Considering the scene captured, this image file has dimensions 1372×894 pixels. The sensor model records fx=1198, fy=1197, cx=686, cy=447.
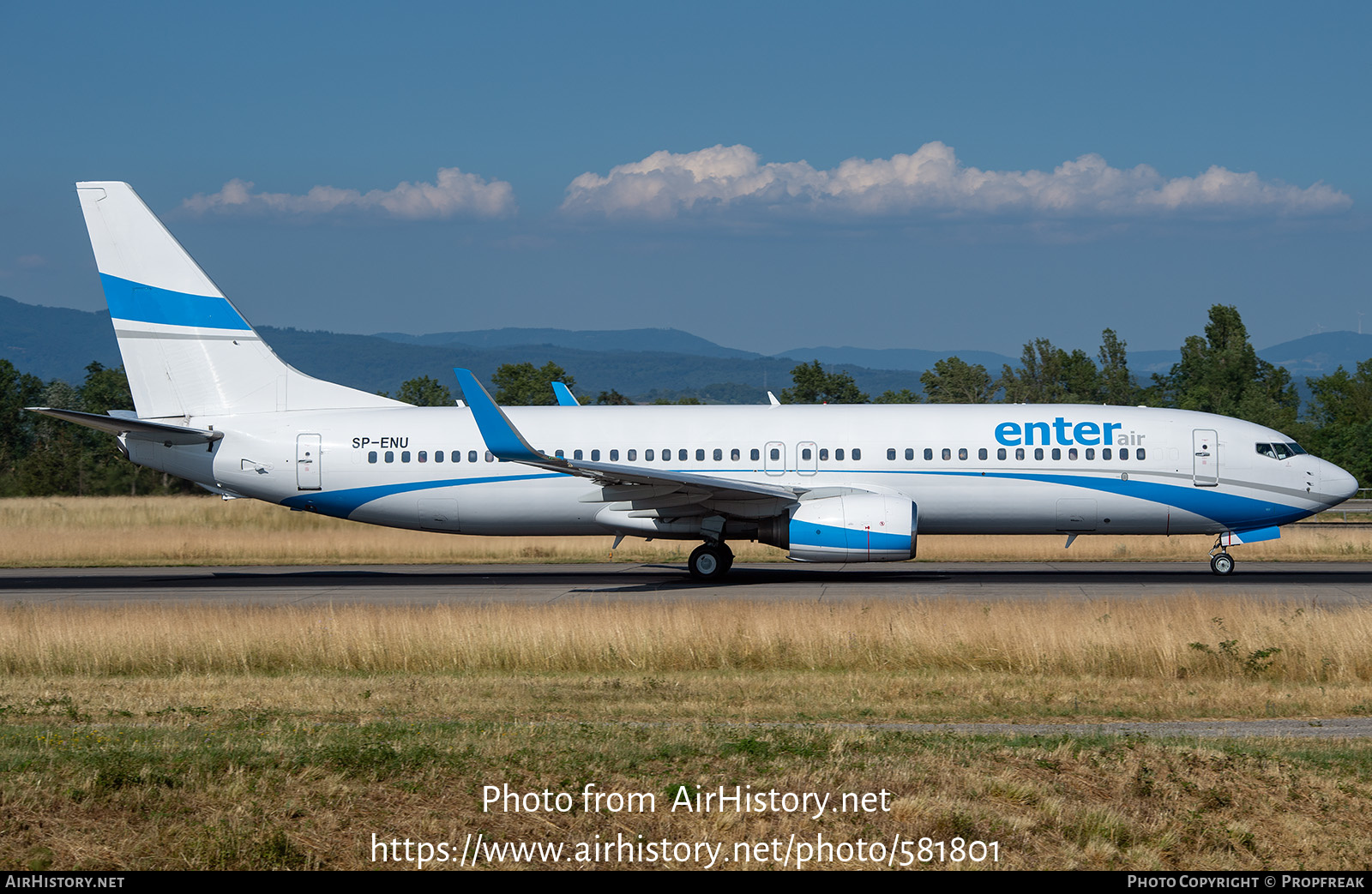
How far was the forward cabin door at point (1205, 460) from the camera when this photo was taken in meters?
27.0

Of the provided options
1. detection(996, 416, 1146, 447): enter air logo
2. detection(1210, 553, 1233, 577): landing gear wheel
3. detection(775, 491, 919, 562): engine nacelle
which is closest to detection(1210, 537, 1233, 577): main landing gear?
detection(1210, 553, 1233, 577): landing gear wheel

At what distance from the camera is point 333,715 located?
13.2 m

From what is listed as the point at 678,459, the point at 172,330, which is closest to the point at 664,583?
the point at 678,459

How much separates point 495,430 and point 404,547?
1419cm

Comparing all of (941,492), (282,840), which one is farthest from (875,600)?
(282,840)

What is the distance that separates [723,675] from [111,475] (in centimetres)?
6540

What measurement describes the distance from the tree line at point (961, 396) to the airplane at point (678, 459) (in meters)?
31.8

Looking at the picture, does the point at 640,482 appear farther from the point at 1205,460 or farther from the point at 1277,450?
the point at 1277,450

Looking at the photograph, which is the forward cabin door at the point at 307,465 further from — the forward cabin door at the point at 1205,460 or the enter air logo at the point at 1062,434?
the forward cabin door at the point at 1205,460

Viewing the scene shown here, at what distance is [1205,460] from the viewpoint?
2709cm

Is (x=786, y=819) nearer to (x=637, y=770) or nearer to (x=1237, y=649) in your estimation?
(x=637, y=770)

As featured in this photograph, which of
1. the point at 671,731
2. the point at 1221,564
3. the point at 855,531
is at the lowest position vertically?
the point at 671,731

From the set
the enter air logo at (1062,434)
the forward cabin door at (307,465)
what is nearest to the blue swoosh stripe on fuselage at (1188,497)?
the enter air logo at (1062,434)

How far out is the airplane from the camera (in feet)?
88.2
